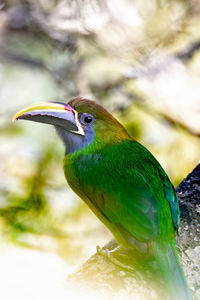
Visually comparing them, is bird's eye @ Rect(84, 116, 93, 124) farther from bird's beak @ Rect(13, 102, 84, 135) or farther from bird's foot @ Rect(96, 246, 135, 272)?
bird's foot @ Rect(96, 246, 135, 272)

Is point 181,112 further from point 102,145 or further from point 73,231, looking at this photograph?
point 102,145

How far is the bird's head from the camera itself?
172 cm

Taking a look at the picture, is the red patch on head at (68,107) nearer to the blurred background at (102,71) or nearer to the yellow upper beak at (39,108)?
the yellow upper beak at (39,108)

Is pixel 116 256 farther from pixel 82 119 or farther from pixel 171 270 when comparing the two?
pixel 82 119

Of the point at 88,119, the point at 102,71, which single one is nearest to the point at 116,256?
the point at 88,119

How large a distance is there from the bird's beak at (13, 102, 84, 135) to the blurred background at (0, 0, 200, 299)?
Result: 1109 mm

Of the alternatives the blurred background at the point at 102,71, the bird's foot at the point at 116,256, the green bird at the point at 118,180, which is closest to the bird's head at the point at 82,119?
the green bird at the point at 118,180

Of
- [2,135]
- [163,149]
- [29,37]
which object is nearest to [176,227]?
[163,149]

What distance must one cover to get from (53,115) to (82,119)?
0.11 meters

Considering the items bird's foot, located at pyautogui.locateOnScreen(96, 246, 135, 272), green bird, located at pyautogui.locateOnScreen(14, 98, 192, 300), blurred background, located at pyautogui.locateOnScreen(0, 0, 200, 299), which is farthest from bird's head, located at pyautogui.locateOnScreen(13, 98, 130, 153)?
blurred background, located at pyautogui.locateOnScreen(0, 0, 200, 299)

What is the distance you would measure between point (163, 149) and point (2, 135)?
3.66 ft

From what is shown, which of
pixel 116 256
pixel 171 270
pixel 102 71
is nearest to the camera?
pixel 171 270

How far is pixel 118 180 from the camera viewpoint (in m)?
1.61

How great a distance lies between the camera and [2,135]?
3.05 meters
